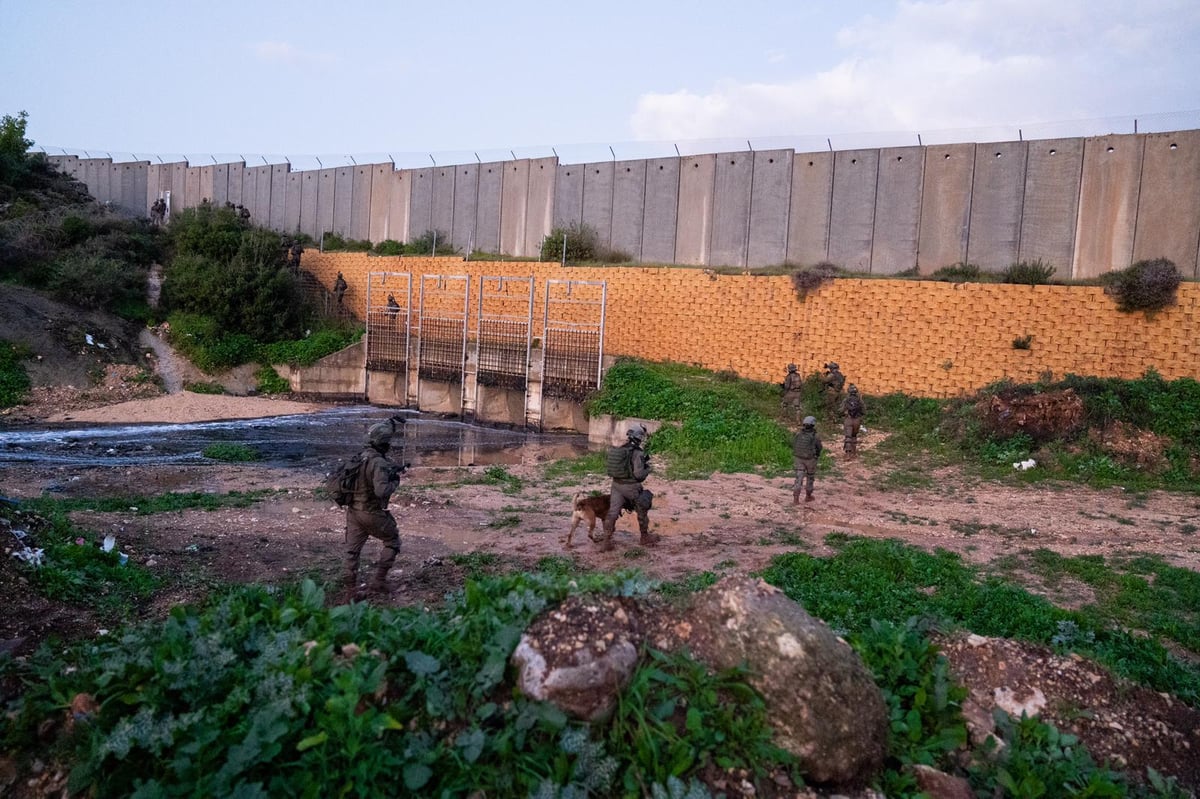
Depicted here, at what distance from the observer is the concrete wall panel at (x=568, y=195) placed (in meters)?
30.6

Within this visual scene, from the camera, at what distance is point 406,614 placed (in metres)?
5.10

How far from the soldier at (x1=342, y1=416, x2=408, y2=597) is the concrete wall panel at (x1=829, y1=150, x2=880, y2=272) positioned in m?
18.5

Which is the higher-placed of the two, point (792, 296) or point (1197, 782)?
point (792, 296)

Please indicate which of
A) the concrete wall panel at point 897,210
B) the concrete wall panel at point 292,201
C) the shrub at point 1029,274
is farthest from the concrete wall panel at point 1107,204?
the concrete wall panel at point 292,201

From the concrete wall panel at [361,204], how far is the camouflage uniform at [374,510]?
30994mm

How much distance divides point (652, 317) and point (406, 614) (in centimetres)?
1939

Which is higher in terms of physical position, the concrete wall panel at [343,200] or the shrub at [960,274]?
the concrete wall panel at [343,200]

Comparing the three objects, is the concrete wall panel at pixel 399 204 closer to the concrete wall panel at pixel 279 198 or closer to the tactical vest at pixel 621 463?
the concrete wall panel at pixel 279 198

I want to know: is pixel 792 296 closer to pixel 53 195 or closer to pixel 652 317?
pixel 652 317

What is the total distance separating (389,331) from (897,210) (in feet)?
53.5

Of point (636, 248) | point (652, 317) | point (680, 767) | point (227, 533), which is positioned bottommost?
point (227, 533)

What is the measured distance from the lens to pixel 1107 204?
19.9 m

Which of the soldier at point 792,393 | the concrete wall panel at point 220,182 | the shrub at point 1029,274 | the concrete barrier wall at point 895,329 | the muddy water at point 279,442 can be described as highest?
the concrete wall panel at point 220,182

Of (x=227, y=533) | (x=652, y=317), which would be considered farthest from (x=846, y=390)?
(x=227, y=533)
